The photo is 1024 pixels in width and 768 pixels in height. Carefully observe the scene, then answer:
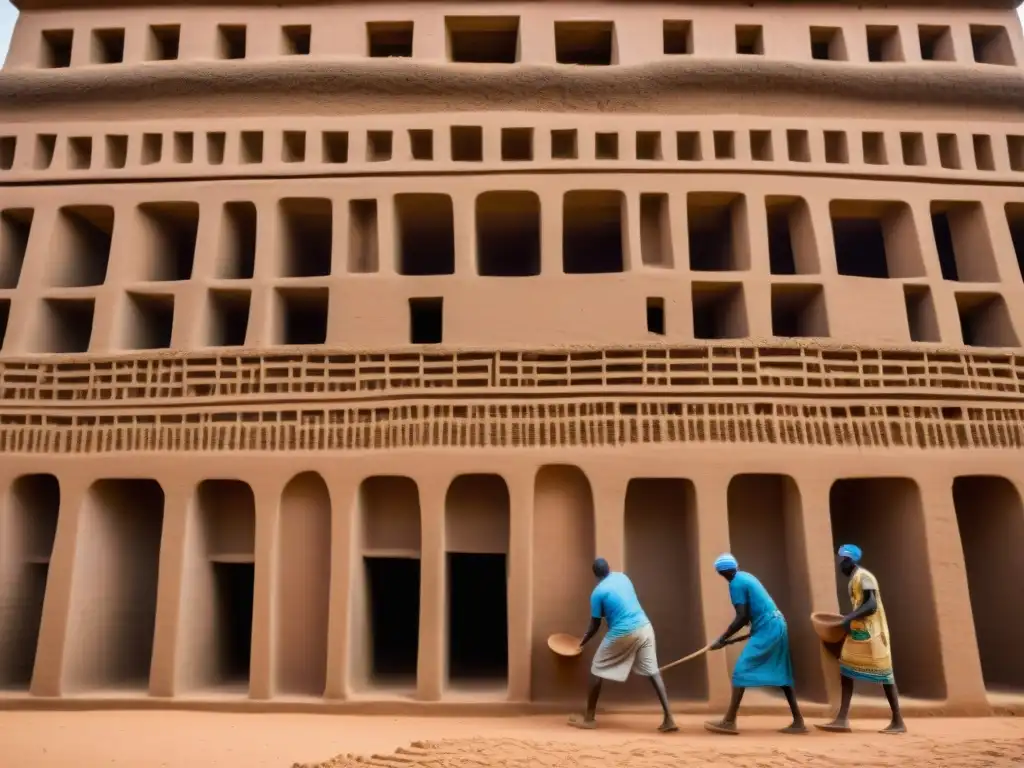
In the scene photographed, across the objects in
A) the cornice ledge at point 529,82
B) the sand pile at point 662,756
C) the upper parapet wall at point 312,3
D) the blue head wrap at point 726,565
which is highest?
the upper parapet wall at point 312,3

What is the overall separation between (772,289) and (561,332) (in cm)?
259

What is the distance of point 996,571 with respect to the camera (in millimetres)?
8078

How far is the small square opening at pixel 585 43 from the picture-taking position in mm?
10078

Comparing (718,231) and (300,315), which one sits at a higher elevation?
(718,231)

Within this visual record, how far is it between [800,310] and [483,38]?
573 cm

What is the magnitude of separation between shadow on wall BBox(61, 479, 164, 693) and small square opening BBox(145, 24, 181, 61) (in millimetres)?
5938

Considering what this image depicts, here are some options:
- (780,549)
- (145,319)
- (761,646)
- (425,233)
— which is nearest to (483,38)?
(425,233)

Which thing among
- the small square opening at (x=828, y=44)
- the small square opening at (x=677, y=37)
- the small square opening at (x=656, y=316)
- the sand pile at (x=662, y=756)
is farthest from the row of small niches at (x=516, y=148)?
the sand pile at (x=662, y=756)

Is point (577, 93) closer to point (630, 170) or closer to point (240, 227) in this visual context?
point (630, 170)

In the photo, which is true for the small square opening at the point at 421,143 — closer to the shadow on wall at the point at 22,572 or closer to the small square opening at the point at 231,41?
the small square opening at the point at 231,41

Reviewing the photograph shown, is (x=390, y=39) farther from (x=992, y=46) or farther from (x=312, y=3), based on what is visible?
(x=992, y=46)

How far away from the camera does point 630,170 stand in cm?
902

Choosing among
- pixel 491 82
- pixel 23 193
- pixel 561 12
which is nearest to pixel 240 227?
pixel 23 193

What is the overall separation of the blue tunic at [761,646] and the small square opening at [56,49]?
10849 millimetres
